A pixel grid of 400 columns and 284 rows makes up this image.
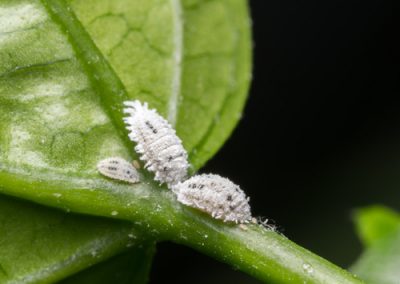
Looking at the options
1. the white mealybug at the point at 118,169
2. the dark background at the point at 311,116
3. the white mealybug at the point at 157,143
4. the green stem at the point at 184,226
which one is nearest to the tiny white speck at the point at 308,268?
the green stem at the point at 184,226

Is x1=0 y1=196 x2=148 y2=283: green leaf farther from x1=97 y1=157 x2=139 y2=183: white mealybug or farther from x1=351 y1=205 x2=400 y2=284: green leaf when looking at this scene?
x1=351 y1=205 x2=400 y2=284: green leaf

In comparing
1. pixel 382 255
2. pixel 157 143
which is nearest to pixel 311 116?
pixel 382 255

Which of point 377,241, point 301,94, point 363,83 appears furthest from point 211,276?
point 377,241

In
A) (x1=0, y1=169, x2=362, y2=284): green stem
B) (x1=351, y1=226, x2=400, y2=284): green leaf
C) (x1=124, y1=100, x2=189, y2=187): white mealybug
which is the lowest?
(x1=351, y1=226, x2=400, y2=284): green leaf

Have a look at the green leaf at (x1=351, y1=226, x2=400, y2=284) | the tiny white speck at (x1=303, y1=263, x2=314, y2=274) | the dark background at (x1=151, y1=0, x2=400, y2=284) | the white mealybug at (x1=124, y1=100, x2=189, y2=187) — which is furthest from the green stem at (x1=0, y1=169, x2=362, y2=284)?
the dark background at (x1=151, y1=0, x2=400, y2=284)

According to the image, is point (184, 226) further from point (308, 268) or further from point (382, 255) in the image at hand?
point (382, 255)

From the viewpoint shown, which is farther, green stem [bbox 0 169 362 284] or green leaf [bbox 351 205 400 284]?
green leaf [bbox 351 205 400 284]
